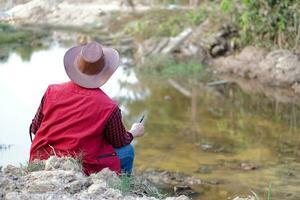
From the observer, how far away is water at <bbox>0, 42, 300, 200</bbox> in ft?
21.7

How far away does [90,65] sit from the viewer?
384 centimetres

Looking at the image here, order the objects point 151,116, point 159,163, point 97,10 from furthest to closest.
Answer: point 97,10 < point 151,116 < point 159,163

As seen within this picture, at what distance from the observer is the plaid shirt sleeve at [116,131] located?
374cm

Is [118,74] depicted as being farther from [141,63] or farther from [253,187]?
[253,187]

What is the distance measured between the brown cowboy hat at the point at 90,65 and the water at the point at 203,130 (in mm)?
2373

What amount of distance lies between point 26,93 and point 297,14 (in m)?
5.49

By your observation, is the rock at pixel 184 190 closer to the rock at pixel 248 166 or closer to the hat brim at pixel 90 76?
the rock at pixel 248 166

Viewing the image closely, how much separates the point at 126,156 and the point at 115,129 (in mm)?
269

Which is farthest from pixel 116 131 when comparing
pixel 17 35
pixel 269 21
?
pixel 17 35

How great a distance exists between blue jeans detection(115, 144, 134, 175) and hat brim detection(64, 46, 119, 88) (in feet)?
1.42

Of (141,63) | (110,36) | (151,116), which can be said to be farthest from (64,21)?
(151,116)

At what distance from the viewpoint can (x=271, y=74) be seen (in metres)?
12.5

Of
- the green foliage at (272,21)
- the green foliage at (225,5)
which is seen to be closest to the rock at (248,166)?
the green foliage at (272,21)

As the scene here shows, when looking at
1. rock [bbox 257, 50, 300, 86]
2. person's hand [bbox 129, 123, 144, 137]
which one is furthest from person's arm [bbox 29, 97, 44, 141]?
rock [bbox 257, 50, 300, 86]
